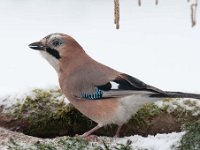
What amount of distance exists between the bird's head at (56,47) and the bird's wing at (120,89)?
240mm

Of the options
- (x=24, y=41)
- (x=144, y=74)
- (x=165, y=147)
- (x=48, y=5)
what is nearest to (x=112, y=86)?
(x=165, y=147)

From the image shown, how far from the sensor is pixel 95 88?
13.5 feet

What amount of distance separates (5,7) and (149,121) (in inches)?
102

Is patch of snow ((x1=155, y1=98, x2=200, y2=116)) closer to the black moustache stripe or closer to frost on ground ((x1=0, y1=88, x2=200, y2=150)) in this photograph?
frost on ground ((x1=0, y1=88, x2=200, y2=150))

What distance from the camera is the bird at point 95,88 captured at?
4.02 meters

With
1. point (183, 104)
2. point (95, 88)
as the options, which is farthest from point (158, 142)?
point (183, 104)

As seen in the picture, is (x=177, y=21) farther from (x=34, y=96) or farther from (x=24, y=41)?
(x=34, y=96)

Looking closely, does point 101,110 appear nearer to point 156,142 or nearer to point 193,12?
point 156,142

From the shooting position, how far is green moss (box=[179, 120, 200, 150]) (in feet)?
12.2

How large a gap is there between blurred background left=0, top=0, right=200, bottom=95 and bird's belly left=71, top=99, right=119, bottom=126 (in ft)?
2.45

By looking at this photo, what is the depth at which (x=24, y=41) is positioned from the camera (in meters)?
6.02

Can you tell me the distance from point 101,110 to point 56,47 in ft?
1.22

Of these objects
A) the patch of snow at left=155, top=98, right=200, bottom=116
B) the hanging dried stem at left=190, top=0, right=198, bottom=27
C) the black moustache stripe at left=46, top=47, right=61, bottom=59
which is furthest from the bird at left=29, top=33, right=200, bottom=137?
the hanging dried stem at left=190, top=0, right=198, bottom=27

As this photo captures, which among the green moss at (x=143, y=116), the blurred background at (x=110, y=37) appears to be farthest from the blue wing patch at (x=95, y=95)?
the blurred background at (x=110, y=37)
